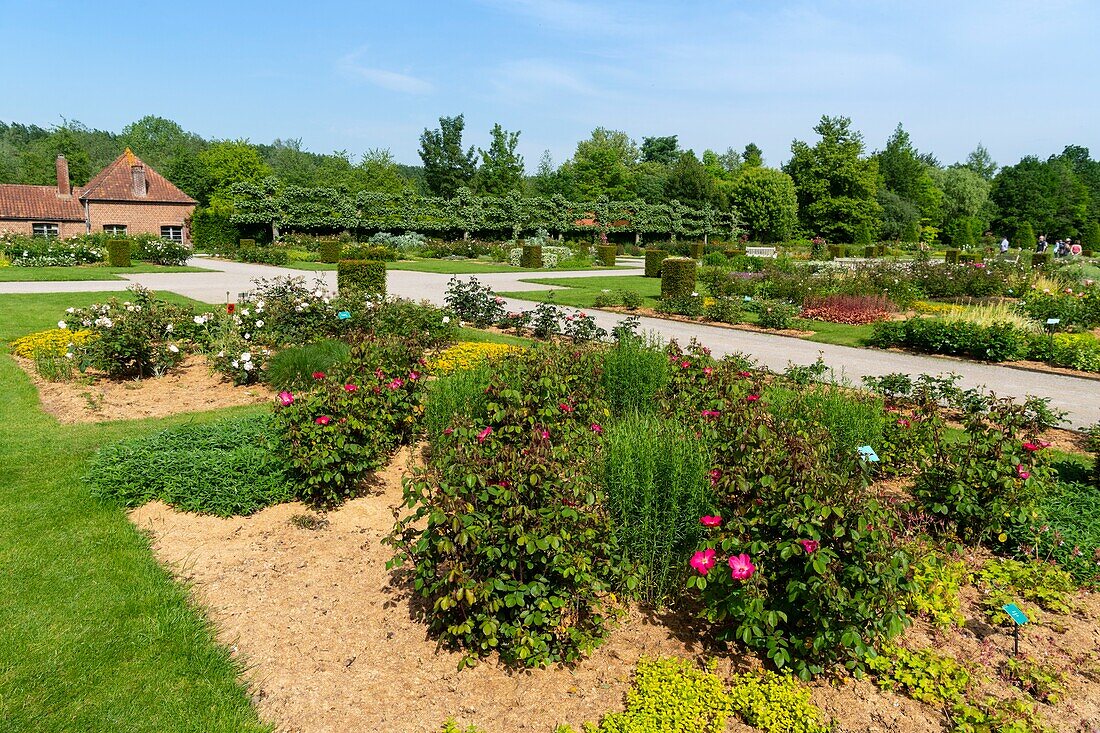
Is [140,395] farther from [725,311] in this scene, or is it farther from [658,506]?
[725,311]

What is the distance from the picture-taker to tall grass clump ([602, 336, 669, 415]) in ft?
17.0

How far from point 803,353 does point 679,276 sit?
17.8ft

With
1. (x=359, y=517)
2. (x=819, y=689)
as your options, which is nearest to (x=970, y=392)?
(x=819, y=689)

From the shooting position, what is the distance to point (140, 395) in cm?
671

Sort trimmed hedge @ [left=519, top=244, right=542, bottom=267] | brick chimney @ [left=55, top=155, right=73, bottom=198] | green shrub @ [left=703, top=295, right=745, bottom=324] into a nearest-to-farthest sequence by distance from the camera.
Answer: green shrub @ [left=703, top=295, right=745, bottom=324] → trimmed hedge @ [left=519, top=244, right=542, bottom=267] → brick chimney @ [left=55, top=155, right=73, bottom=198]

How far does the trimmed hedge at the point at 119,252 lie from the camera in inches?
901

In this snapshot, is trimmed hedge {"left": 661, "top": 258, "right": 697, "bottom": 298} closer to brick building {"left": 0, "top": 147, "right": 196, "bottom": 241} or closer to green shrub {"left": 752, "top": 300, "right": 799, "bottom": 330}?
green shrub {"left": 752, "top": 300, "right": 799, "bottom": 330}

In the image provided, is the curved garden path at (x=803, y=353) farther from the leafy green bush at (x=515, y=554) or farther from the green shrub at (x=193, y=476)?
the leafy green bush at (x=515, y=554)

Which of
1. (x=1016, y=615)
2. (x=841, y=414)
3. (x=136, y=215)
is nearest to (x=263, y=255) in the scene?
(x=136, y=215)

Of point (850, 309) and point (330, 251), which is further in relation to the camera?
point (330, 251)

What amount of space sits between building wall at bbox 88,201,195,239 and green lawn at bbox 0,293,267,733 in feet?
123

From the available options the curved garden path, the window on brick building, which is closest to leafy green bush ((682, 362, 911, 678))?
the curved garden path

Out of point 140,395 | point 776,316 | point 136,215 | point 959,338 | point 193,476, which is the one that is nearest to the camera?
point 193,476

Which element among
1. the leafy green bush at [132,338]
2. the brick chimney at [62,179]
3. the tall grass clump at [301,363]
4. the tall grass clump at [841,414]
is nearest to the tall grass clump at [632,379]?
the tall grass clump at [841,414]
